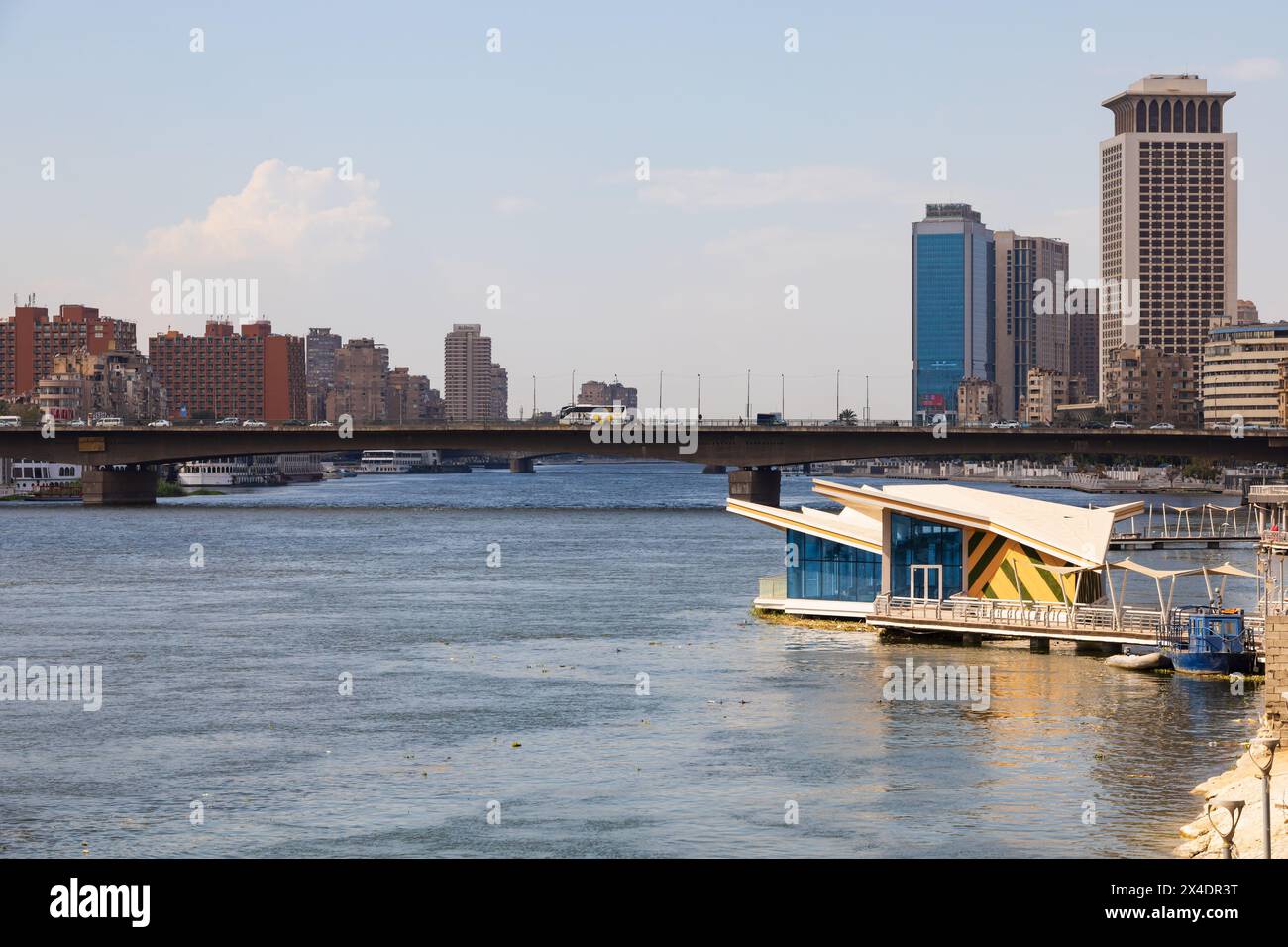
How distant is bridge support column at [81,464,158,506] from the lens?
561 ft

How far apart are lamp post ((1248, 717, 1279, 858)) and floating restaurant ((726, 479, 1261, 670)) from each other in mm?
18117

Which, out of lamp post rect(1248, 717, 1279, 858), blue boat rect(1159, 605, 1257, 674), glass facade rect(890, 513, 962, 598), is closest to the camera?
lamp post rect(1248, 717, 1279, 858)

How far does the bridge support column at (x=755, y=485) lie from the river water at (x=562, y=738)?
247ft

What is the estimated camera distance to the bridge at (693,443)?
495 feet

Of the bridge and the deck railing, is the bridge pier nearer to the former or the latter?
the deck railing

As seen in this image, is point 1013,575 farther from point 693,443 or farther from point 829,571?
point 693,443

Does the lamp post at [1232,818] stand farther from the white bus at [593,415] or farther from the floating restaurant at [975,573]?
the white bus at [593,415]

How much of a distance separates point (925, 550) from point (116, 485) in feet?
422

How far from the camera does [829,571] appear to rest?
2557 inches

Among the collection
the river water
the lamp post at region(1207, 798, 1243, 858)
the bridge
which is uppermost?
the bridge

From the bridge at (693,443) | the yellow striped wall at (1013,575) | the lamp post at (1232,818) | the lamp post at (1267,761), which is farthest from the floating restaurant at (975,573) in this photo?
the bridge at (693,443)

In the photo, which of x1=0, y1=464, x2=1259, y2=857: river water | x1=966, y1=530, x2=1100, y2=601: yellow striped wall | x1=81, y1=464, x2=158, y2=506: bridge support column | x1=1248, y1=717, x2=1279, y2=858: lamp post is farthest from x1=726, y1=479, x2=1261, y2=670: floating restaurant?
x1=81, y1=464, x2=158, y2=506: bridge support column
